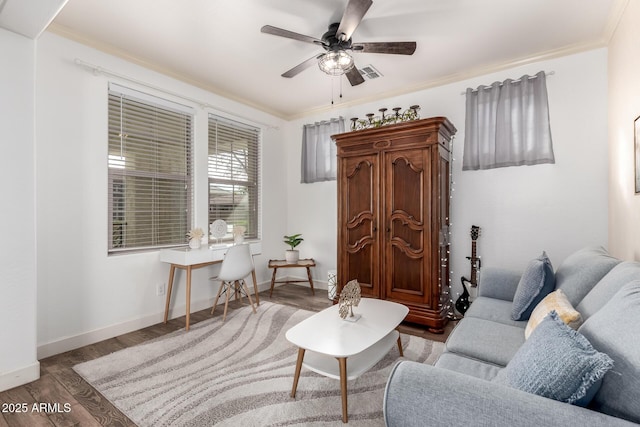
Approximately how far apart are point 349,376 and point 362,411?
241 mm

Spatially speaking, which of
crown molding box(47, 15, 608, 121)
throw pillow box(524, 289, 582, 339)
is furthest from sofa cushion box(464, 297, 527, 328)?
crown molding box(47, 15, 608, 121)

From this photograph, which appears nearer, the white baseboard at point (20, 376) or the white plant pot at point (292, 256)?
the white baseboard at point (20, 376)

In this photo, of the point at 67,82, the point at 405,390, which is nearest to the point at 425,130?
the point at 405,390

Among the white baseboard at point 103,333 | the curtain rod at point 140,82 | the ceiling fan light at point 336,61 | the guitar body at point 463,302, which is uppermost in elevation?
the curtain rod at point 140,82

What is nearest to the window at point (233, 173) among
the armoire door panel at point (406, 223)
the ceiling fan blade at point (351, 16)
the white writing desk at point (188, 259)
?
the white writing desk at point (188, 259)

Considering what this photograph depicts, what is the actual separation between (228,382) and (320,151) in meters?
3.29

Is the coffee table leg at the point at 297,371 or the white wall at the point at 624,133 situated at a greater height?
the white wall at the point at 624,133

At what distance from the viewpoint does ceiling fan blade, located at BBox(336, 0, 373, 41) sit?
1894 millimetres

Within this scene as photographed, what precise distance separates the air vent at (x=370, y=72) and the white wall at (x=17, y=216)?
2792 mm

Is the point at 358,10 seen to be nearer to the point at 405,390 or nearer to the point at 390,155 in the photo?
the point at 390,155

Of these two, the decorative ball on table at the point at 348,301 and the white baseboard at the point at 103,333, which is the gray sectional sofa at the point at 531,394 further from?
the white baseboard at the point at 103,333

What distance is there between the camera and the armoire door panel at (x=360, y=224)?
3.44m

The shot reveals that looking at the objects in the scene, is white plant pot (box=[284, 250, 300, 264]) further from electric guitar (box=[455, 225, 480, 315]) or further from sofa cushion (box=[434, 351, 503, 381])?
sofa cushion (box=[434, 351, 503, 381])

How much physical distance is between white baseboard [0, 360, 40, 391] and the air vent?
3794 millimetres
